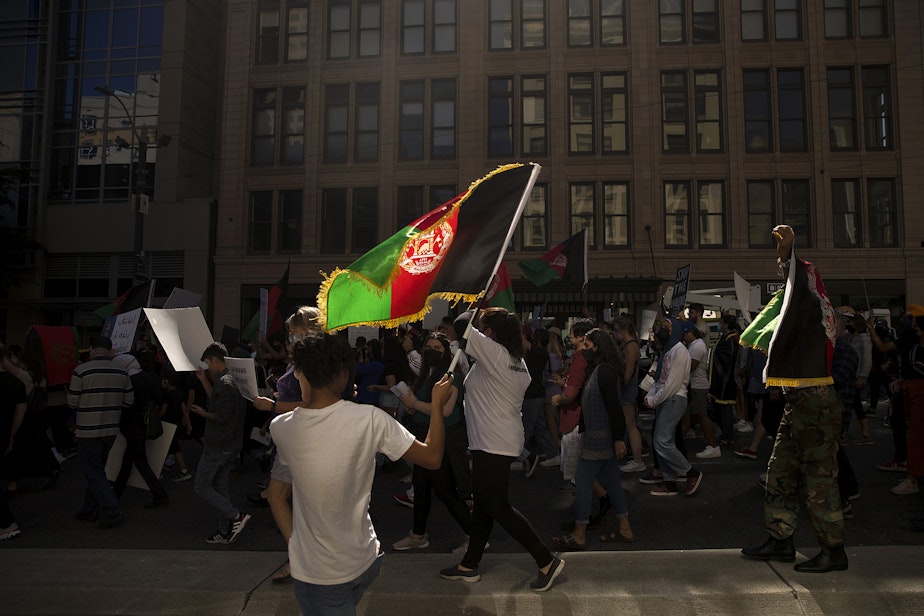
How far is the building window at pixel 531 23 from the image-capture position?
26422 mm

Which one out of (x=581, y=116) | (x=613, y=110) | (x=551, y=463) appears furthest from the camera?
(x=581, y=116)

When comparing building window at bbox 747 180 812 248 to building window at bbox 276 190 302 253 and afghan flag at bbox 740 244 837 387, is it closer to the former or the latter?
building window at bbox 276 190 302 253

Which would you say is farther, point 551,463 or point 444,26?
point 444,26

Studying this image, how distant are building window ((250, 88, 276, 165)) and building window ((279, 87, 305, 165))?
1.55 ft

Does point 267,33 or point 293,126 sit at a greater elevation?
point 267,33

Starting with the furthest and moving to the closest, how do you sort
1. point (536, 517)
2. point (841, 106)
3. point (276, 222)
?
point (276, 222), point (841, 106), point (536, 517)

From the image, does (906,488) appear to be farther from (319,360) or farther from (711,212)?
(711,212)

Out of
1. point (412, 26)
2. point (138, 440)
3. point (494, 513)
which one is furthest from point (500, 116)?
point (494, 513)

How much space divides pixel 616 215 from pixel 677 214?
7.25 ft

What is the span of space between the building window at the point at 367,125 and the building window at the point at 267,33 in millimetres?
4117

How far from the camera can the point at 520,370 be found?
4992 millimetres

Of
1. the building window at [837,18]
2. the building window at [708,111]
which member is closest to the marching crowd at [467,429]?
the building window at [708,111]

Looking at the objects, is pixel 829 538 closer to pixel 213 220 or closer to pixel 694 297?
pixel 694 297

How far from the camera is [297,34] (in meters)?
27.9
